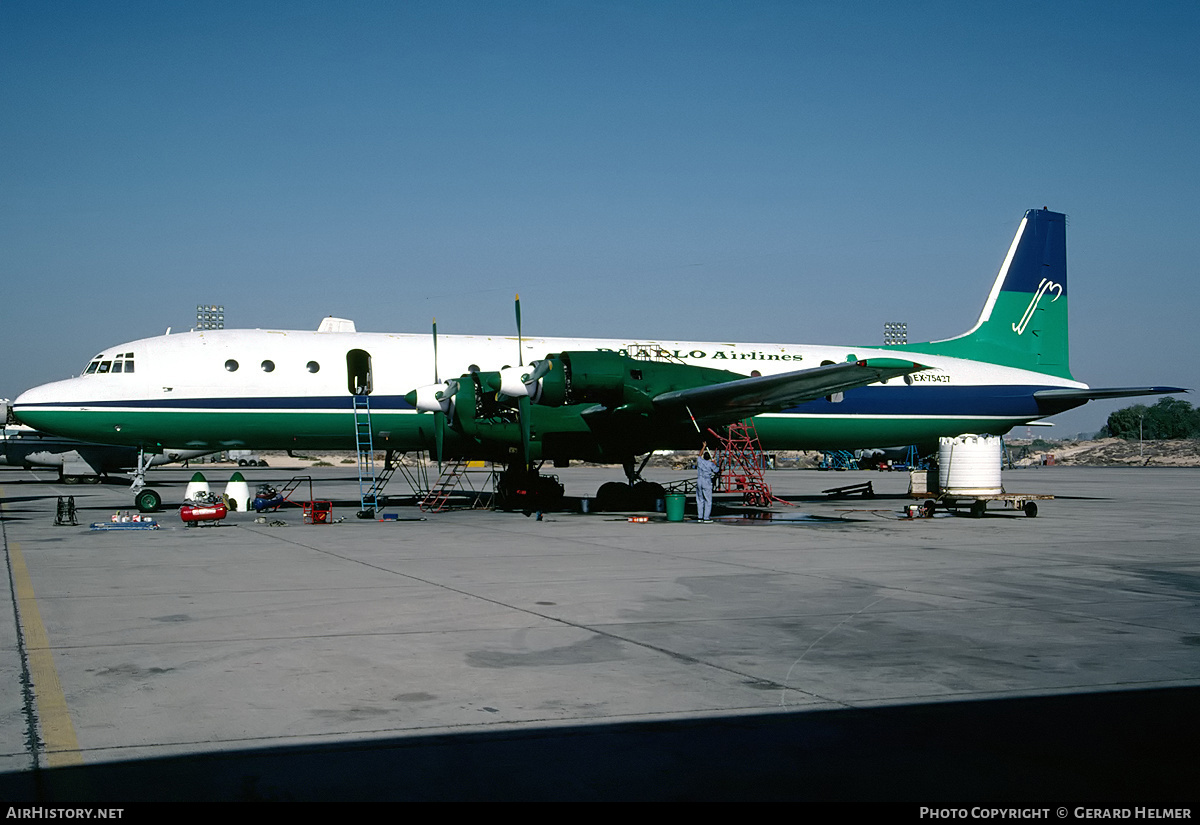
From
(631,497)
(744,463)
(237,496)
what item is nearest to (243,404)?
(237,496)

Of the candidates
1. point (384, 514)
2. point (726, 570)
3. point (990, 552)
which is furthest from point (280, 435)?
point (990, 552)

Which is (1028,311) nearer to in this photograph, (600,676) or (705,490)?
(705,490)

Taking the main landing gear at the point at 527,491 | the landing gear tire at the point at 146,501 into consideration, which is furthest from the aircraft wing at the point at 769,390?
the landing gear tire at the point at 146,501

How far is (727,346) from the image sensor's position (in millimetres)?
28344

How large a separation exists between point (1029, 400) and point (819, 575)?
821 inches

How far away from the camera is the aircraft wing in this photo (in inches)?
803

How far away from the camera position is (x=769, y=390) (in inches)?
854

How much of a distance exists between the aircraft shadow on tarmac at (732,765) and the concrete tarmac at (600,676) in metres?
0.02

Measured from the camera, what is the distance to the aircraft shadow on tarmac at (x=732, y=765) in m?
4.50

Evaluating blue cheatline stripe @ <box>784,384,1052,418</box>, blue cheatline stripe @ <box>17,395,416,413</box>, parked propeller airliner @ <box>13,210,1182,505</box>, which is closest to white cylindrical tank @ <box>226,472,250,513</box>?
parked propeller airliner @ <box>13,210,1182,505</box>

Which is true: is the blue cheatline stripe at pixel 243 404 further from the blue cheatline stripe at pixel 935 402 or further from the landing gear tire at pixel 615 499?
the blue cheatline stripe at pixel 935 402

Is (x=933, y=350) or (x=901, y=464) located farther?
(x=901, y=464)

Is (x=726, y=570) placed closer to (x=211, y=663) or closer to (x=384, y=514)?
(x=211, y=663)

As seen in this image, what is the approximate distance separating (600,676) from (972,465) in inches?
683
